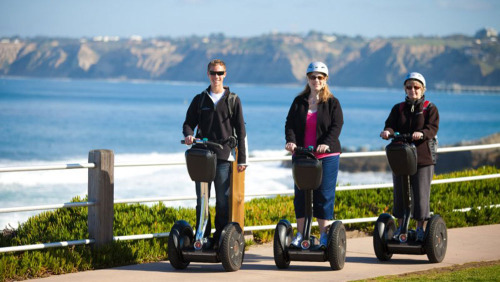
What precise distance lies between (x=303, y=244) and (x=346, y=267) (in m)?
0.47

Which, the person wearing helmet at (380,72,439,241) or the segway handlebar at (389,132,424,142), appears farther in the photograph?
the person wearing helmet at (380,72,439,241)

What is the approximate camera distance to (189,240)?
6.69 meters

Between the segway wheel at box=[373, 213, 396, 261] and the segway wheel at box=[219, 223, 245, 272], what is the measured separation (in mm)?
1163

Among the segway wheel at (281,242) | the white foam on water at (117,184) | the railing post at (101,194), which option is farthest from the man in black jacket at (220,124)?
the white foam on water at (117,184)

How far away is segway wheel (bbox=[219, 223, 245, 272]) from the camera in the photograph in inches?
254

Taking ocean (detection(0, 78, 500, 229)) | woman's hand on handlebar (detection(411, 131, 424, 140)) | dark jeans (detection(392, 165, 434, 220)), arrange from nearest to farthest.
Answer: woman's hand on handlebar (detection(411, 131, 424, 140)) < dark jeans (detection(392, 165, 434, 220)) < ocean (detection(0, 78, 500, 229))

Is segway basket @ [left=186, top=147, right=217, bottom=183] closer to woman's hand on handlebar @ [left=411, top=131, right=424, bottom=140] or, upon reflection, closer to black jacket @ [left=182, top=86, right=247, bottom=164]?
black jacket @ [left=182, top=86, right=247, bottom=164]

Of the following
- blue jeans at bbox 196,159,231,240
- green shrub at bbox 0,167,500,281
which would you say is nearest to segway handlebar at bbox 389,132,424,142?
blue jeans at bbox 196,159,231,240

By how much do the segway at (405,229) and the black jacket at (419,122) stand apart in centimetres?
12

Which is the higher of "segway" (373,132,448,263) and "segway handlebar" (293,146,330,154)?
"segway handlebar" (293,146,330,154)

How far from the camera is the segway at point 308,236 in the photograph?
6.39 meters

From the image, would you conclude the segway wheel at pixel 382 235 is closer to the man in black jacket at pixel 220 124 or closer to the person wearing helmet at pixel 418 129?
the person wearing helmet at pixel 418 129

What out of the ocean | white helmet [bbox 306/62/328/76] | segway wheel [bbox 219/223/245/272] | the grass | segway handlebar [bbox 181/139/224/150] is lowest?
the grass

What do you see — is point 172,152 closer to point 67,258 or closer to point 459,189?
point 459,189
